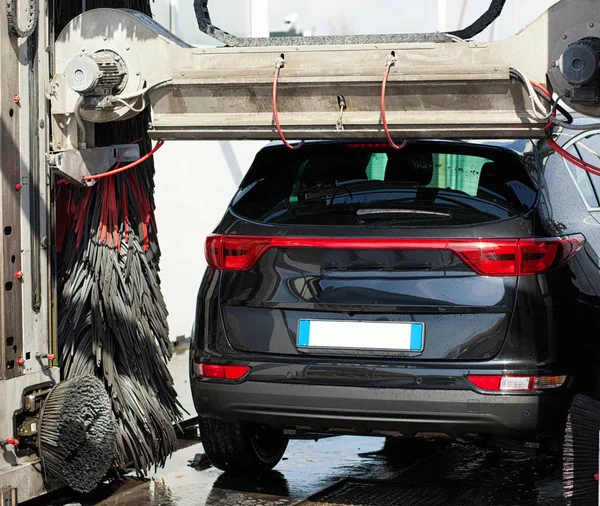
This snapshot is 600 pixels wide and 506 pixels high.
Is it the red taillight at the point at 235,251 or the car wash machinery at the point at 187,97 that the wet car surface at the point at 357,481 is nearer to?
the car wash machinery at the point at 187,97

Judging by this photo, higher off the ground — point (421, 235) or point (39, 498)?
point (421, 235)

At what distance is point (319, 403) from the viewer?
460 centimetres

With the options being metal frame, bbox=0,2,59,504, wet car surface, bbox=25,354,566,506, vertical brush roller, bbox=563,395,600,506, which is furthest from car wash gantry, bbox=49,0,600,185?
wet car surface, bbox=25,354,566,506

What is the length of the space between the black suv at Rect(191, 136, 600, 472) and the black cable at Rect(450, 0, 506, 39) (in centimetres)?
56

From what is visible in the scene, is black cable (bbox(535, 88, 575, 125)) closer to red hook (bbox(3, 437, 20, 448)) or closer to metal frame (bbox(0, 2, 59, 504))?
metal frame (bbox(0, 2, 59, 504))

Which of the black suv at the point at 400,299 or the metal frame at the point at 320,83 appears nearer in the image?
the metal frame at the point at 320,83

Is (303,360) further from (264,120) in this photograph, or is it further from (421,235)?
(264,120)

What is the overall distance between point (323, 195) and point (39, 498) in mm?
1814

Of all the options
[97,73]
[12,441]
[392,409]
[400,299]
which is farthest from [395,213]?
[12,441]

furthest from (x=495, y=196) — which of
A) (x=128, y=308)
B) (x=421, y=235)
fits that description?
(x=128, y=308)

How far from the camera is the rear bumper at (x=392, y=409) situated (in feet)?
14.6

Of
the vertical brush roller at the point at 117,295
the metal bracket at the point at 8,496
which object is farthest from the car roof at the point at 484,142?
the metal bracket at the point at 8,496

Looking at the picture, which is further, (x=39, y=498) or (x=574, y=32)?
(x=39, y=498)

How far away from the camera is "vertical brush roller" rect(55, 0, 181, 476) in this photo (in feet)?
17.4
